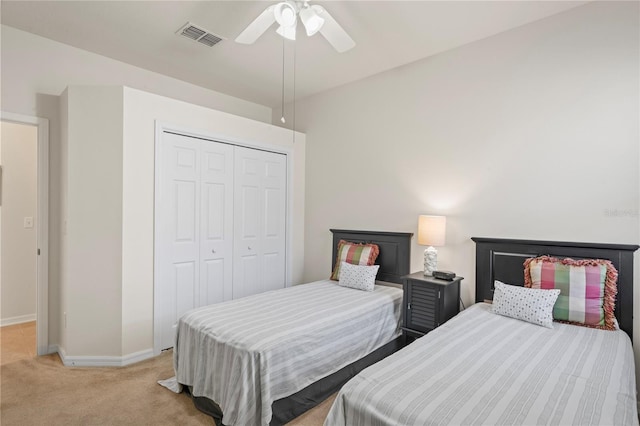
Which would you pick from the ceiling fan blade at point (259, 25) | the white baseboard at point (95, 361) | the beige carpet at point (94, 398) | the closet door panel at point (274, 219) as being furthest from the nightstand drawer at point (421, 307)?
the white baseboard at point (95, 361)

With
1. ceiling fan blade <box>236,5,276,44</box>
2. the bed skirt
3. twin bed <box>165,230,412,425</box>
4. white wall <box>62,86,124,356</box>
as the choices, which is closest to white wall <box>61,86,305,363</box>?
white wall <box>62,86,124,356</box>

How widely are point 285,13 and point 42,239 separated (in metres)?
2.88

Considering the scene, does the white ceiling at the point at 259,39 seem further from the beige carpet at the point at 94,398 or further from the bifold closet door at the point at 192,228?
the beige carpet at the point at 94,398

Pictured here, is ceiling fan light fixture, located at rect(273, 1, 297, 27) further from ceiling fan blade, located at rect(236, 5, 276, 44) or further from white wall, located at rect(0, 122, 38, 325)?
white wall, located at rect(0, 122, 38, 325)

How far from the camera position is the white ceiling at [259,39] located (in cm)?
247

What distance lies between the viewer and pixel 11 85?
2818mm

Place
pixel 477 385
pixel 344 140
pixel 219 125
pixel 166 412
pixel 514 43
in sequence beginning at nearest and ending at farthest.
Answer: pixel 477 385 → pixel 166 412 → pixel 514 43 → pixel 219 125 → pixel 344 140

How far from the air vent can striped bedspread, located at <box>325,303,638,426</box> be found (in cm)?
282

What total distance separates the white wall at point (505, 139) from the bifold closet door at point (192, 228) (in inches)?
53.1

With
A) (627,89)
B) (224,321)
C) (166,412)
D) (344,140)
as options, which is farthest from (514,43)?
(166,412)

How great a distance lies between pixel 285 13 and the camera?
2.11 metres

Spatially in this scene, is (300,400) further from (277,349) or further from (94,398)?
(94,398)

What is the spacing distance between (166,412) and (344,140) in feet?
10.1

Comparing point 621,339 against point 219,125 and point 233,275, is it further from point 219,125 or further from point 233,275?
point 219,125
